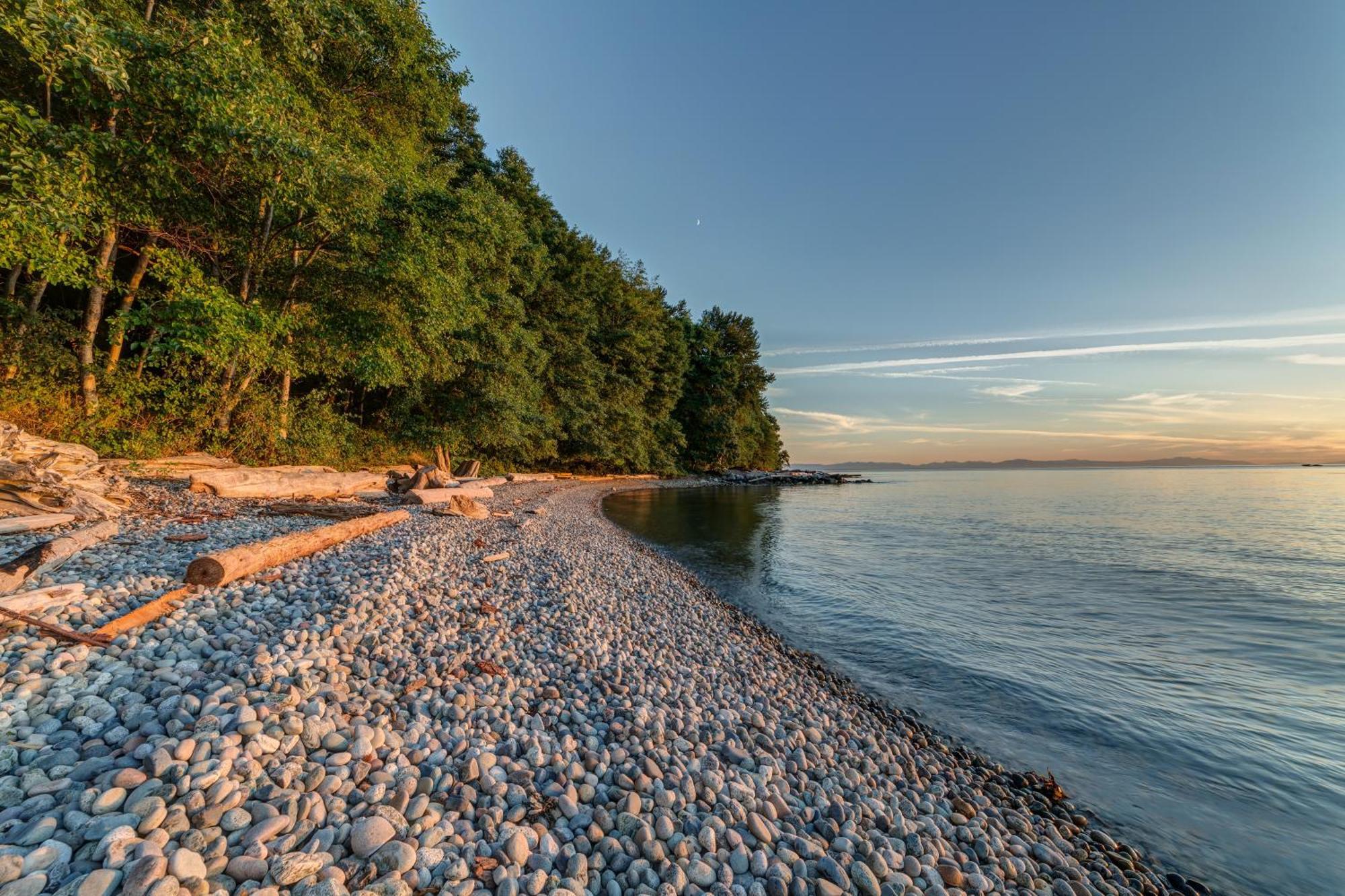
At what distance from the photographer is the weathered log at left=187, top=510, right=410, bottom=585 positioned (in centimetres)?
510

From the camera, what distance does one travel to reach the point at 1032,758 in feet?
18.2

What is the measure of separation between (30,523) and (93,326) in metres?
7.79

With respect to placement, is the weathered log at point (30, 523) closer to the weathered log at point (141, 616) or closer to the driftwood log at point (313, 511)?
the driftwood log at point (313, 511)

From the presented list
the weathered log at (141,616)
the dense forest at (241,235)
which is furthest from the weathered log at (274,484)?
the weathered log at (141,616)

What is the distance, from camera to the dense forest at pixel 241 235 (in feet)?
30.1

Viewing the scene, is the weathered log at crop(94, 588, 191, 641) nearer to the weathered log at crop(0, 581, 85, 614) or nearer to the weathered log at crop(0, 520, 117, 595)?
the weathered log at crop(0, 581, 85, 614)

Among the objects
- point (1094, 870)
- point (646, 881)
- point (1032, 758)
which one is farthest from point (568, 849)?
point (1032, 758)

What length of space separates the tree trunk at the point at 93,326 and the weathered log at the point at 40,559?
25.5ft

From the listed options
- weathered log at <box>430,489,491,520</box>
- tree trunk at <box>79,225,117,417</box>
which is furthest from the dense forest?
weathered log at <box>430,489,491,520</box>

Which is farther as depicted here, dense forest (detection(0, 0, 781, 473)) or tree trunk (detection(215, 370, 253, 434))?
tree trunk (detection(215, 370, 253, 434))

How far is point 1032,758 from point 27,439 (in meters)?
14.9

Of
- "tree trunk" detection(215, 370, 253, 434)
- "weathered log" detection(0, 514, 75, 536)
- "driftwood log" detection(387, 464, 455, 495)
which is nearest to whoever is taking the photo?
"weathered log" detection(0, 514, 75, 536)

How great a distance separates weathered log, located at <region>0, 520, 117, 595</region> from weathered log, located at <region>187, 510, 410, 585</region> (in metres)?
1.11

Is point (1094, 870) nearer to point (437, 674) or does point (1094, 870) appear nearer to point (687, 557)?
point (437, 674)
